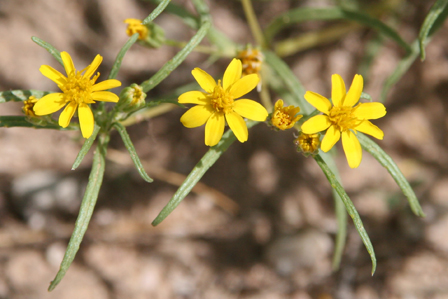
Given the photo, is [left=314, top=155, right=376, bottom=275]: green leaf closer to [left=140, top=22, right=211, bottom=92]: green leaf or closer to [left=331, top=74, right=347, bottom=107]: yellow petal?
[left=331, top=74, right=347, bottom=107]: yellow petal

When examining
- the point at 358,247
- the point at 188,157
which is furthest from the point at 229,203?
the point at 358,247

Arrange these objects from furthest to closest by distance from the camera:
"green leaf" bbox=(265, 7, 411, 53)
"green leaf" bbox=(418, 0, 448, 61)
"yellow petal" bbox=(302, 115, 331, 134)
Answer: "green leaf" bbox=(265, 7, 411, 53) < "green leaf" bbox=(418, 0, 448, 61) < "yellow petal" bbox=(302, 115, 331, 134)

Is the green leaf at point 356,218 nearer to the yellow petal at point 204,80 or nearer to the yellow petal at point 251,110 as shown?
the yellow petal at point 251,110

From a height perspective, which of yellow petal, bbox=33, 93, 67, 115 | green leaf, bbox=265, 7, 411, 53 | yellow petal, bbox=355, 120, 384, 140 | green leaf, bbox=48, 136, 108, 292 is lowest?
green leaf, bbox=48, 136, 108, 292

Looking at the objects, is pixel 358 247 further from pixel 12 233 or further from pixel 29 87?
pixel 29 87

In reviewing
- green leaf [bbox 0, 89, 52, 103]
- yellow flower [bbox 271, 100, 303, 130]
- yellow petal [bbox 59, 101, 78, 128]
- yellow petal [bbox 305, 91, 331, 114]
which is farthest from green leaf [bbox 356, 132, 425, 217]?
green leaf [bbox 0, 89, 52, 103]

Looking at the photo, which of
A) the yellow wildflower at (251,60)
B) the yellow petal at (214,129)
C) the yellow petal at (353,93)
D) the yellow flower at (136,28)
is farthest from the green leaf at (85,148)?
the yellow petal at (353,93)

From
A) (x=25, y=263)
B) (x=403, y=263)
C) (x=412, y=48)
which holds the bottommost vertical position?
(x=25, y=263)
